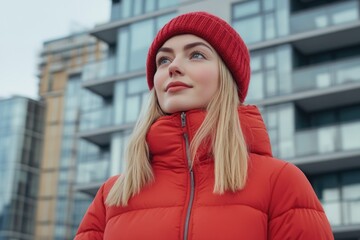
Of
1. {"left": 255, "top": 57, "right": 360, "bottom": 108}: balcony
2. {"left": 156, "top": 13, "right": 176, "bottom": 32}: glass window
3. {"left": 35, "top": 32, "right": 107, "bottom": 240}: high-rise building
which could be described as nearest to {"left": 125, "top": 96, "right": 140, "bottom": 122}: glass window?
{"left": 156, "top": 13, "right": 176, "bottom": 32}: glass window

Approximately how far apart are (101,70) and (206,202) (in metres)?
25.6

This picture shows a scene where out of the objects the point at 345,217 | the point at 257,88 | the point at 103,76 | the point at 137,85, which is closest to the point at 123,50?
the point at 103,76

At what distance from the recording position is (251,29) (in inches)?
931

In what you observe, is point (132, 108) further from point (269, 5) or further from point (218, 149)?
point (218, 149)

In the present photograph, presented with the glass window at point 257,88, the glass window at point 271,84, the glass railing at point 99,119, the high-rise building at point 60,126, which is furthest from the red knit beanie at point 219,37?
the high-rise building at point 60,126

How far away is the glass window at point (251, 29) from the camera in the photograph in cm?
2342

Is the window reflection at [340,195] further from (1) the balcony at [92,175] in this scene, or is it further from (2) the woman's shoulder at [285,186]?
(2) the woman's shoulder at [285,186]

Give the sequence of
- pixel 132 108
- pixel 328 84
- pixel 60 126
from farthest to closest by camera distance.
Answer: pixel 60 126, pixel 132 108, pixel 328 84

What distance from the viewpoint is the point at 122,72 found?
27016 mm

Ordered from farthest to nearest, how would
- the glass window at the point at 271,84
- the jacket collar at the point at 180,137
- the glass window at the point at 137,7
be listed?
the glass window at the point at 137,7, the glass window at the point at 271,84, the jacket collar at the point at 180,137

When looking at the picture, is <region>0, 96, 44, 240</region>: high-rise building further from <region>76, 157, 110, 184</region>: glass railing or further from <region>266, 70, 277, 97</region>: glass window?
<region>266, 70, 277, 97</region>: glass window

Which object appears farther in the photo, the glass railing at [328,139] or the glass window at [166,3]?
the glass window at [166,3]

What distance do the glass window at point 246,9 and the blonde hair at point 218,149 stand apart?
2125 centimetres

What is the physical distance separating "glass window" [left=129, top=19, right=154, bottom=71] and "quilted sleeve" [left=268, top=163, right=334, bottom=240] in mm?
23843
